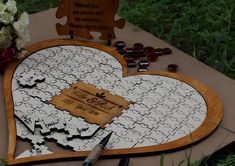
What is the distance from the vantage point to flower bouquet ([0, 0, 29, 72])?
3.08m

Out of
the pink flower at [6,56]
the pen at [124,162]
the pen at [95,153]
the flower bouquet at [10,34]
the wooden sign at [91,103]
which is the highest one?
the flower bouquet at [10,34]

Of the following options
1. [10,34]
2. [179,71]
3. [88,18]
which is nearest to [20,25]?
[10,34]

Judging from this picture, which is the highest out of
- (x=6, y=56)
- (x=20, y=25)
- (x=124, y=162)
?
(x=20, y=25)

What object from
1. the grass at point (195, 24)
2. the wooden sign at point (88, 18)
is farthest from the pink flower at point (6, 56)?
the grass at point (195, 24)

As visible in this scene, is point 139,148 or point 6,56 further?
point 6,56

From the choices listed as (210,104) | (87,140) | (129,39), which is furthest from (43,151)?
(129,39)

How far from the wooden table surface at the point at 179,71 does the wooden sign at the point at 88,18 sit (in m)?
0.11

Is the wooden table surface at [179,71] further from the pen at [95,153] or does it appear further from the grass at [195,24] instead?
the grass at [195,24]

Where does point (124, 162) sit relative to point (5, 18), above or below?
below

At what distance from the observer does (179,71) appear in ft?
10.6

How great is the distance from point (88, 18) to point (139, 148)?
0.95 meters

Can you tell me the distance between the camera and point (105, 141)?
8.52 feet

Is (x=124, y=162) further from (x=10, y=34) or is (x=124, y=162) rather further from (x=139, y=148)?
(x=10, y=34)

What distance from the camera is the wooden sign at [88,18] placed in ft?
10.8
